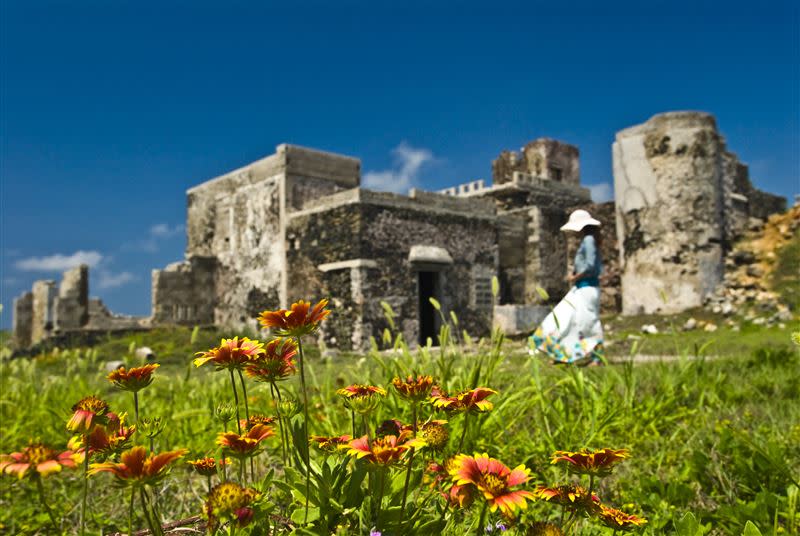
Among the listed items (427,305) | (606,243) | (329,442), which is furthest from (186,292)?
(329,442)

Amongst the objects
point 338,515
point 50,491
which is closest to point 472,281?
point 50,491

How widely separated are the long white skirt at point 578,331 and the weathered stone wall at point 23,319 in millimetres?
20948

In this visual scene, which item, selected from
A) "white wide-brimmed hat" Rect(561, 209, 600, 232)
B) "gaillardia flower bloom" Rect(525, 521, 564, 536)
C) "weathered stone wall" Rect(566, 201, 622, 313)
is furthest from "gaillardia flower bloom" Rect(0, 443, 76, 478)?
"weathered stone wall" Rect(566, 201, 622, 313)

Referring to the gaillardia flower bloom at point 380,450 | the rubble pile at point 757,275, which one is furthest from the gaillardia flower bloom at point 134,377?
the rubble pile at point 757,275

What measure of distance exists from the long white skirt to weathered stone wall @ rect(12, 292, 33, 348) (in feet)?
68.7

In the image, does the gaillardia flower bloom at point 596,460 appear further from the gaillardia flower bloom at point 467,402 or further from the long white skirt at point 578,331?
the long white skirt at point 578,331

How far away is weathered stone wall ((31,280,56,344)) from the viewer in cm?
1858

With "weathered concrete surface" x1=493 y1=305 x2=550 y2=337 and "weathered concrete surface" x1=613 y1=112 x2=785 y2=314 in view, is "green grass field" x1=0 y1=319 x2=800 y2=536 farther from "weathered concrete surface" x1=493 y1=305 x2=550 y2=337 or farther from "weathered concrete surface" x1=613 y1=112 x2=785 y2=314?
"weathered concrete surface" x1=613 y1=112 x2=785 y2=314

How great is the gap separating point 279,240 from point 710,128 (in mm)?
10309

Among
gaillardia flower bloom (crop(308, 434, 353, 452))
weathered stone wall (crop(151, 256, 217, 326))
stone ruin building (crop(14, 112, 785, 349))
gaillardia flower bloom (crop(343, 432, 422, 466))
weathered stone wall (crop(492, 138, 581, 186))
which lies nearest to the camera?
gaillardia flower bloom (crop(343, 432, 422, 466))

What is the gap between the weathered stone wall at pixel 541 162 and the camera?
2219cm

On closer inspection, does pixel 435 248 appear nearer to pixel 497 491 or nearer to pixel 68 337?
pixel 68 337

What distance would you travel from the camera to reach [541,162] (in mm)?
22125

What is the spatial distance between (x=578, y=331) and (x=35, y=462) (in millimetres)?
5899
